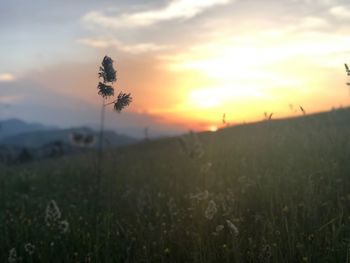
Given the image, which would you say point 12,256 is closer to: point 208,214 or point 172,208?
point 208,214

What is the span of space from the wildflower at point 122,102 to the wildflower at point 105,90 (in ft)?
0.28

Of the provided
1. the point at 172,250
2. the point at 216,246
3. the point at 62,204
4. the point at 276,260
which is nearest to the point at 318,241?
the point at 276,260

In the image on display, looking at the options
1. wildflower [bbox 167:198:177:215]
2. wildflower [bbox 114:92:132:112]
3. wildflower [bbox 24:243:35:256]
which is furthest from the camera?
wildflower [bbox 167:198:177:215]

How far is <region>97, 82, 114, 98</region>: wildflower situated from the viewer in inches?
175

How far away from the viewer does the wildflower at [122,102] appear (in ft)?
14.4

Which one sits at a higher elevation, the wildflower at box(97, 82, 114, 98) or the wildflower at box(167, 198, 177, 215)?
the wildflower at box(97, 82, 114, 98)

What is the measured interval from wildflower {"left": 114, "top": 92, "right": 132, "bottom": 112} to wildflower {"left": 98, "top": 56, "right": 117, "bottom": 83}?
17 centimetres

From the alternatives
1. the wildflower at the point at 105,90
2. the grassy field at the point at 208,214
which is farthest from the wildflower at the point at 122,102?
the grassy field at the point at 208,214

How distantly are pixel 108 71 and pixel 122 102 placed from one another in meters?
0.34

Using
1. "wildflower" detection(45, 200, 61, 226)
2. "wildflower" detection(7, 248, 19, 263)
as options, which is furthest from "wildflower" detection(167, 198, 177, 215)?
"wildflower" detection(7, 248, 19, 263)

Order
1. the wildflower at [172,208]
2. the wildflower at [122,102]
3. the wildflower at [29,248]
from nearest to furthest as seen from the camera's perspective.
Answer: the wildflower at [122,102] → the wildflower at [29,248] → the wildflower at [172,208]

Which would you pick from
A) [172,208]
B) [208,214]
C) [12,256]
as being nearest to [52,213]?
[12,256]

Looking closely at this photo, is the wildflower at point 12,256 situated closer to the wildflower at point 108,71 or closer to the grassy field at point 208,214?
the grassy field at point 208,214

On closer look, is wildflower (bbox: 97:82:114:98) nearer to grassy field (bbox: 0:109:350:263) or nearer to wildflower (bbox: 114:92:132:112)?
Result: wildflower (bbox: 114:92:132:112)
